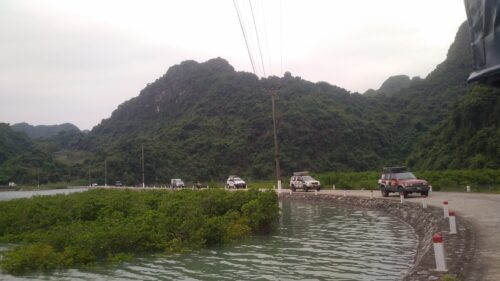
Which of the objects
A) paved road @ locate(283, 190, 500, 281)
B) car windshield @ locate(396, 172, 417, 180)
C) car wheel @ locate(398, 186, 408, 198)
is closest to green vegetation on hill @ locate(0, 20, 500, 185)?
car windshield @ locate(396, 172, 417, 180)

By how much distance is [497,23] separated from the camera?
9.48 ft

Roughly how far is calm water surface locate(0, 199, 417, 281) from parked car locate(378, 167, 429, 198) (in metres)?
9.20

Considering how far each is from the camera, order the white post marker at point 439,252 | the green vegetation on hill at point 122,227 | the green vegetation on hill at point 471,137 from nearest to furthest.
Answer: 1. the white post marker at point 439,252
2. the green vegetation on hill at point 122,227
3. the green vegetation on hill at point 471,137

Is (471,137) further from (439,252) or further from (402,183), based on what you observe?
(439,252)

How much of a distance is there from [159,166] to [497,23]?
303ft

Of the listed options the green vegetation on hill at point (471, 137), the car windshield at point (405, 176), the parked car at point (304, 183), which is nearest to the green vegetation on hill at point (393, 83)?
the green vegetation on hill at point (471, 137)

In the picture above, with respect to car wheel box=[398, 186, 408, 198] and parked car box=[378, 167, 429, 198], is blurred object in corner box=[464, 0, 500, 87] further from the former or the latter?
car wheel box=[398, 186, 408, 198]

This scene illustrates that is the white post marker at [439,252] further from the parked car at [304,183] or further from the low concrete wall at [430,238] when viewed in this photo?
the parked car at [304,183]

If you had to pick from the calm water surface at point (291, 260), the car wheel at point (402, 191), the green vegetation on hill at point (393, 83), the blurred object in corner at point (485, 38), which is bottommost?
the calm water surface at point (291, 260)

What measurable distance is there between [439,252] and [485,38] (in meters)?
6.59

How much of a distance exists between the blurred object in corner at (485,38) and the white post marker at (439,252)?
19.7 ft

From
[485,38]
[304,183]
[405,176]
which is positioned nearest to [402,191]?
[405,176]

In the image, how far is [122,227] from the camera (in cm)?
1617

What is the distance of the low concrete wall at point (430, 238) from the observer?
28.7 feet
